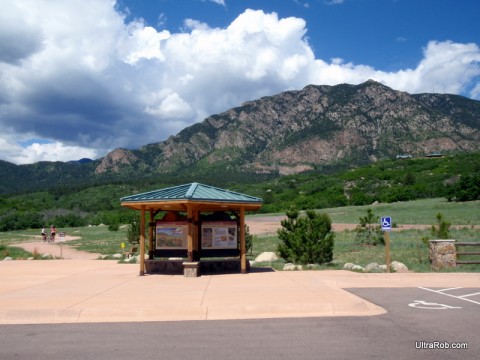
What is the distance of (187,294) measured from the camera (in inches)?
432

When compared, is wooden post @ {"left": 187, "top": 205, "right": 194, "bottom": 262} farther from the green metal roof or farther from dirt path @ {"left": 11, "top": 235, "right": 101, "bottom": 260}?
dirt path @ {"left": 11, "top": 235, "right": 101, "bottom": 260}

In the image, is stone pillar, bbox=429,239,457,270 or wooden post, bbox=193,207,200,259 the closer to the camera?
wooden post, bbox=193,207,200,259

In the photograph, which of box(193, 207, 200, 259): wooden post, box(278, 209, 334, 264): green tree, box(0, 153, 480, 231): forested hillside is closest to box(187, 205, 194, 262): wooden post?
box(193, 207, 200, 259): wooden post

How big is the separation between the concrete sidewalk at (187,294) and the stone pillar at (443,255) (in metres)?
1.56

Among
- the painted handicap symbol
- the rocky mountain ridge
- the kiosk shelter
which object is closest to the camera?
the painted handicap symbol

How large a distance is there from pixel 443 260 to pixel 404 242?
33.9 feet

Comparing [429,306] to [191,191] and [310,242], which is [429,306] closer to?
[191,191]

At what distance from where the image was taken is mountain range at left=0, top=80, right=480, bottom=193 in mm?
150625

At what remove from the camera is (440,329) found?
25.0ft

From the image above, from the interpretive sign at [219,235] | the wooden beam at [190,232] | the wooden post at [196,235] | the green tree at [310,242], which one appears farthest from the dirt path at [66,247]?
the wooden beam at [190,232]

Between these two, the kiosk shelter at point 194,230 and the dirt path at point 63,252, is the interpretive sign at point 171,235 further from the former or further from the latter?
the dirt path at point 63,252

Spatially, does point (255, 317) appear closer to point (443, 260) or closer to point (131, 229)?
point (443, 260)

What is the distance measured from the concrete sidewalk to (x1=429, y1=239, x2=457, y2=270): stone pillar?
1561 millimetres

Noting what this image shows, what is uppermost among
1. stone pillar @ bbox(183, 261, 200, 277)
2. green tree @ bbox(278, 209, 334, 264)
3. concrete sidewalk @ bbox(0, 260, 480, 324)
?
green tree @ bbox(278, 209, 334, 264)
